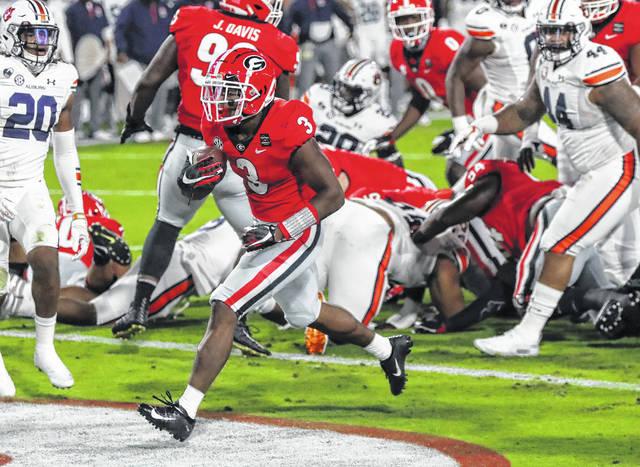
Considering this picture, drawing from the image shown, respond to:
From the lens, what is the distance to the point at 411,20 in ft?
29.3

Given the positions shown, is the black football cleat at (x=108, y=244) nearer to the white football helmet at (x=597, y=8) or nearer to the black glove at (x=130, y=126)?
the black glove at (x=130, y=126)

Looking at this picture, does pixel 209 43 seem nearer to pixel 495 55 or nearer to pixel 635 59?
pixel 635 59

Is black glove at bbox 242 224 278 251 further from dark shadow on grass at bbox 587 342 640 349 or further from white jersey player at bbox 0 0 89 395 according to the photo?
dark shadow on grass at bbox 587 342 640 349

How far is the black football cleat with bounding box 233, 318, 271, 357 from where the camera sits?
625 cm

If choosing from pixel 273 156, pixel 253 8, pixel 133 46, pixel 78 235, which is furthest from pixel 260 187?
pixel 133 46

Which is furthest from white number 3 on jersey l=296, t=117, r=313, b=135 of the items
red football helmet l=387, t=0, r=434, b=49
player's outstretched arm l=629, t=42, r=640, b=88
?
red football helmet l=387, t=0, r=434, b=49

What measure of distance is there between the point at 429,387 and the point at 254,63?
177 cm

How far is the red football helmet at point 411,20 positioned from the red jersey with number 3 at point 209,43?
108 inches

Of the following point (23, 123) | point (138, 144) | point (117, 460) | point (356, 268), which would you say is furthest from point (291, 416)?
point (138, 144)

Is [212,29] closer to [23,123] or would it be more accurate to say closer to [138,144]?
[23,123]

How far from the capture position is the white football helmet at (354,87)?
874 centimetres

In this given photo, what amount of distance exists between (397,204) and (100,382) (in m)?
2.07

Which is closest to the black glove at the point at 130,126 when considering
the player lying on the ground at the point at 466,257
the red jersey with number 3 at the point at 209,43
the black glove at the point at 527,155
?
the red jersey with number 3 at the point at 209,43

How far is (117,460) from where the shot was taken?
4.49 metres
